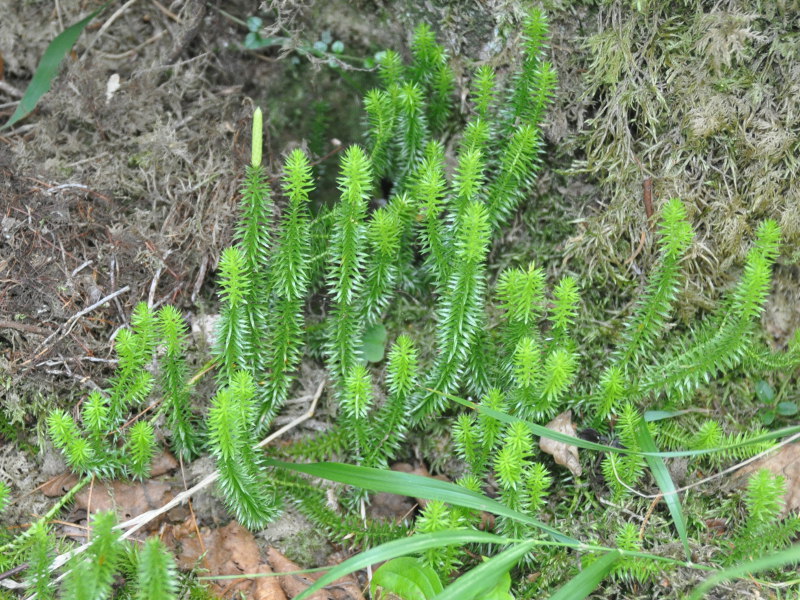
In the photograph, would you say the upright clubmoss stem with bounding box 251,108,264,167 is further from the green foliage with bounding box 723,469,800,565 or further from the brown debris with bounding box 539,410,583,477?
the green foliage with bounding box 723,469,800,565

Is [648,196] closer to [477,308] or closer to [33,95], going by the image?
[477,308]

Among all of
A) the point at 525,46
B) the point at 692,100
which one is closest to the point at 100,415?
the point at 525,46

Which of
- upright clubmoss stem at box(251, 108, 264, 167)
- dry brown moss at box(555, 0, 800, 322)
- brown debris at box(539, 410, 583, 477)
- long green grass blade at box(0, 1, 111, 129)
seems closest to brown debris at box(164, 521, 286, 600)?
brown debris at box(539, 410, 583, 477)

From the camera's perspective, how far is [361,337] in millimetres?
2916

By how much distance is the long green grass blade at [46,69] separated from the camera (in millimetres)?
3049

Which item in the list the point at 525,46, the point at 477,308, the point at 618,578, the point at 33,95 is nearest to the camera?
the point at 618,578

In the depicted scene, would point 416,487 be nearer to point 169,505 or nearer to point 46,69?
point 169,505

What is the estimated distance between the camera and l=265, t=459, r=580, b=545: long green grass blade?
230 cm

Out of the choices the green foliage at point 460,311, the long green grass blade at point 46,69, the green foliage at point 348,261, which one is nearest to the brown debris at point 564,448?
the green foliage at point 460,311

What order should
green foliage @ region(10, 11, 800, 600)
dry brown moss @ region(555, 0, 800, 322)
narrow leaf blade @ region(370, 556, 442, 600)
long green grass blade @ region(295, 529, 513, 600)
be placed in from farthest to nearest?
dry brown moss @ region(555, 0, 800, 322), green foliage @ region(10, 11, 800, 600), narrow leaf blade @ region(370, 556, 442, 600), long green grass blade @ region(295, 529, 513, 600)

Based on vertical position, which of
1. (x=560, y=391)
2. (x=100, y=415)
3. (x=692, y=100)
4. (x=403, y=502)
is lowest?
(x=403, y=502)

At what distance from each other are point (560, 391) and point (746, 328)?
0.70 metres

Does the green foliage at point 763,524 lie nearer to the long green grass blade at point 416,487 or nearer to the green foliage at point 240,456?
the long green grass blade at point 416,487

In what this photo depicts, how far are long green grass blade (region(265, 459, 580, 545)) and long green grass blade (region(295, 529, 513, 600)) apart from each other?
4.5 inches
